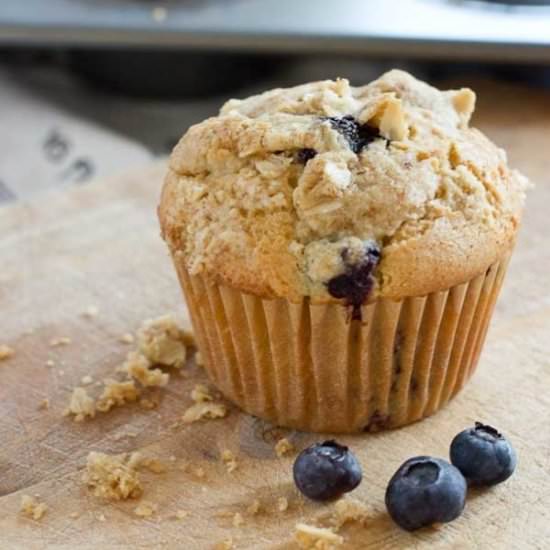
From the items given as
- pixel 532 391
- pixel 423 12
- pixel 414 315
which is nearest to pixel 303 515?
pixel 414 315

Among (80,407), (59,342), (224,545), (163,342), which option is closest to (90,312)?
(59,342)

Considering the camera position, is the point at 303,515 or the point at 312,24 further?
the point at 312,24

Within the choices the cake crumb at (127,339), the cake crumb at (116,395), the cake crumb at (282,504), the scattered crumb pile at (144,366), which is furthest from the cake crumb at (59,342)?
the cake crumb at (282,504)

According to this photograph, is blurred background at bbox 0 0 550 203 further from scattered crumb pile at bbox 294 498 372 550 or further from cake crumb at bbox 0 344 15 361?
scattered crumb pile at bbox 294 498 372 550

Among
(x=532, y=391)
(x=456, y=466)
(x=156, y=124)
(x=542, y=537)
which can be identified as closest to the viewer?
(x=542, y=537)

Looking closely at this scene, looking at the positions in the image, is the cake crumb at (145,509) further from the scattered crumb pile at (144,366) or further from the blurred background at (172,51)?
the blurred background at (172,51)

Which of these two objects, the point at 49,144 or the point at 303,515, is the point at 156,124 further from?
the point at 303,515
